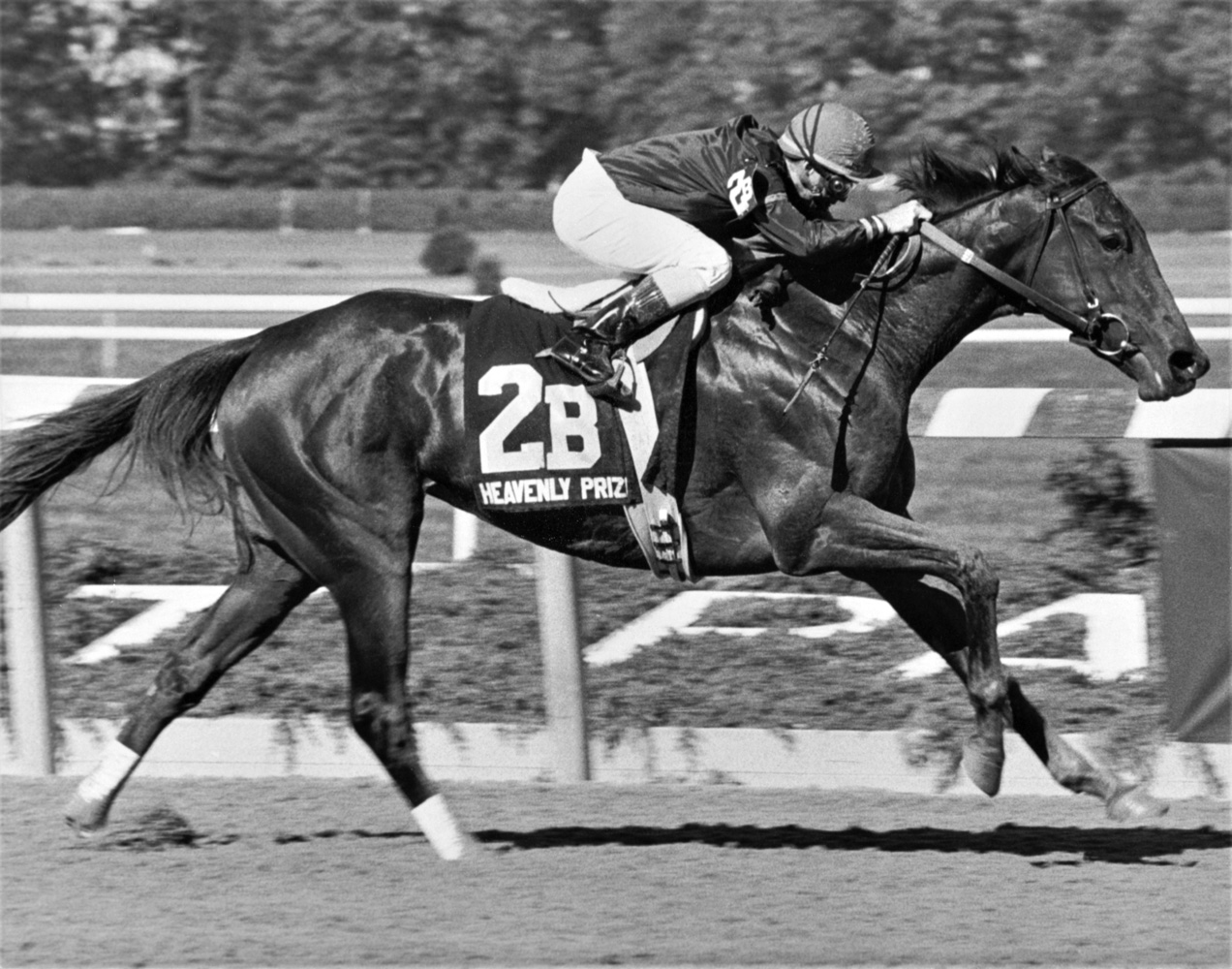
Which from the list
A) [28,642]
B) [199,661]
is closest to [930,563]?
[199,661]

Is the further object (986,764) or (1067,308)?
(1067,308)

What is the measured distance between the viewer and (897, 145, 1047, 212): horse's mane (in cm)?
469

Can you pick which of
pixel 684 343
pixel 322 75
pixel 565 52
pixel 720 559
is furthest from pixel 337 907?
pixel 322 75

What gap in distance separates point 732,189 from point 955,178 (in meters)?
0.62

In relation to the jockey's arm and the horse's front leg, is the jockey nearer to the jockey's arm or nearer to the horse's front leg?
the jockey's arm

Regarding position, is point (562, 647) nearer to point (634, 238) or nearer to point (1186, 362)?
point (634, 238)

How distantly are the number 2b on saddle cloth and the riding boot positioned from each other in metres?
0.05

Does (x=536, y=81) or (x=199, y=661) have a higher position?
(x=199, y=661)

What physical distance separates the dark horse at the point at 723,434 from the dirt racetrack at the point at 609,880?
0.82 feet

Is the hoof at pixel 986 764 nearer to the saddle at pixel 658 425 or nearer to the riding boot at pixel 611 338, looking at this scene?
the saddle at pixel 658 425

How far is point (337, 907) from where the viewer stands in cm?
405

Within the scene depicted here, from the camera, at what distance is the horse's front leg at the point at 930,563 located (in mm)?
4312

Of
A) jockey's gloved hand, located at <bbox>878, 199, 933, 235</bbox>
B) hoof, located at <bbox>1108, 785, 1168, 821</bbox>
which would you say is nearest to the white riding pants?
jockey's gloved hand, located at <bbox>878, 199, 933, 235</bbox>

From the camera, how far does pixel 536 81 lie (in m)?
28.4
